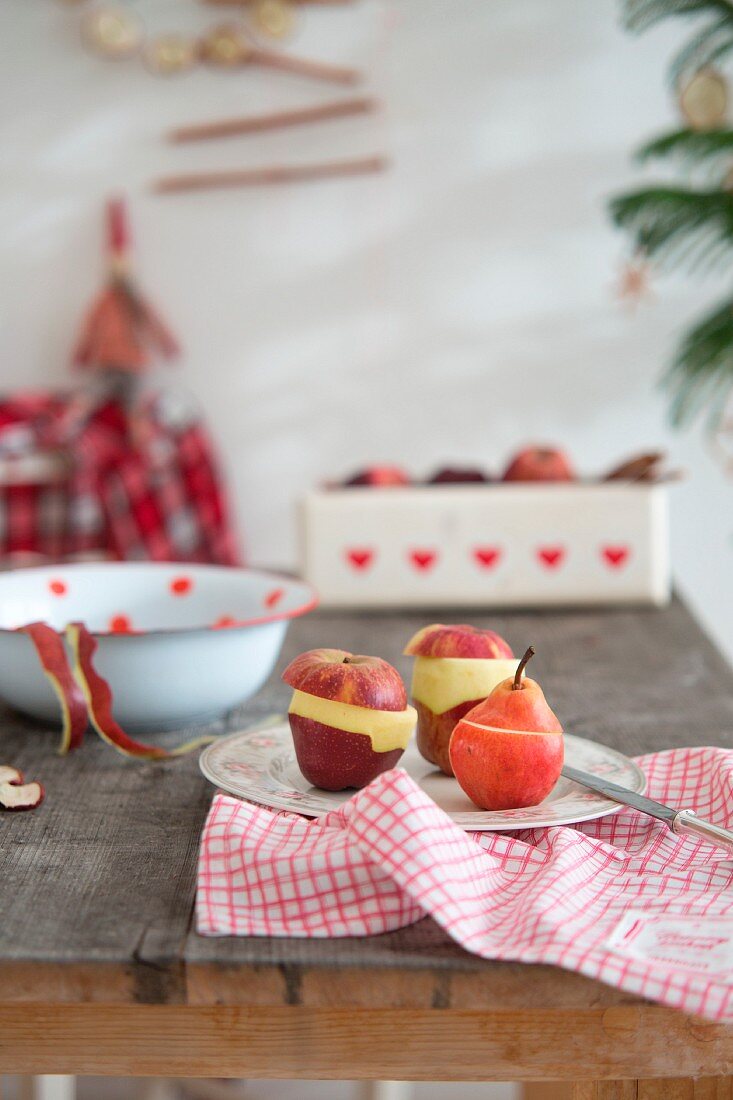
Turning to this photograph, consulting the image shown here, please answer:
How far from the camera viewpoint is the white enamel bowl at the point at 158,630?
2.82ft

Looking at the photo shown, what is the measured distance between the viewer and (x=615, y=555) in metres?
1.43

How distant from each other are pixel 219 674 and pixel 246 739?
113mm

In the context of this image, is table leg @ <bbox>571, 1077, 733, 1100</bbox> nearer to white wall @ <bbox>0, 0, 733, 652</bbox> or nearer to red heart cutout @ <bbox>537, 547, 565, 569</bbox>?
red heart cutout @ <bbox>537, 547, 565, 569</bbox>

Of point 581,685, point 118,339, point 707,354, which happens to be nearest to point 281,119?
point 118,339

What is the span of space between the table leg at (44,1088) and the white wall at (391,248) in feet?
6.21

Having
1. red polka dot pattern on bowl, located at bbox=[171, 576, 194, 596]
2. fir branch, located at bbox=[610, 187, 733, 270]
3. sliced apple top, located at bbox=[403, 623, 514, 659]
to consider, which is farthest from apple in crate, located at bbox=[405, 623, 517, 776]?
fir branch, located at bbox=[610, 187, 733, 270]

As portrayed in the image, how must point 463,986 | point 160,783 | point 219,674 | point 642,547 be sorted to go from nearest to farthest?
point 463,986, point 160,783, point 219,674, point 642,547

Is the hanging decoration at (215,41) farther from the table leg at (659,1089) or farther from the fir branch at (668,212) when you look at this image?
the table leg at (659,1089)

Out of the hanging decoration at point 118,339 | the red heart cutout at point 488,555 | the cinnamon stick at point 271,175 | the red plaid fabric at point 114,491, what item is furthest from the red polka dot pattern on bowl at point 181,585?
the cinnamon stick at point 271,175

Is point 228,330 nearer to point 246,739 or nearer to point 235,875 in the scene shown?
point 246,739

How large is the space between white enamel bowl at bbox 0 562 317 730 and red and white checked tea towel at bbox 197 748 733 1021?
0.25m

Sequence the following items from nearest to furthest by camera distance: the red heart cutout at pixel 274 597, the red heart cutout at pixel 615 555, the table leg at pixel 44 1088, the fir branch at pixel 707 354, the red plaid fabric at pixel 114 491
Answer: the red heart cutout at pixel 274 597, the table leg at pixel 44 1088, the red heart cutout at pixel 615 555, the fir branch at pixel 707 354, the red plaid fabric at pixel 114 491

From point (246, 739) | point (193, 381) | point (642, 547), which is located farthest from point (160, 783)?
point (193, 381)

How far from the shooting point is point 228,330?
302 cm
